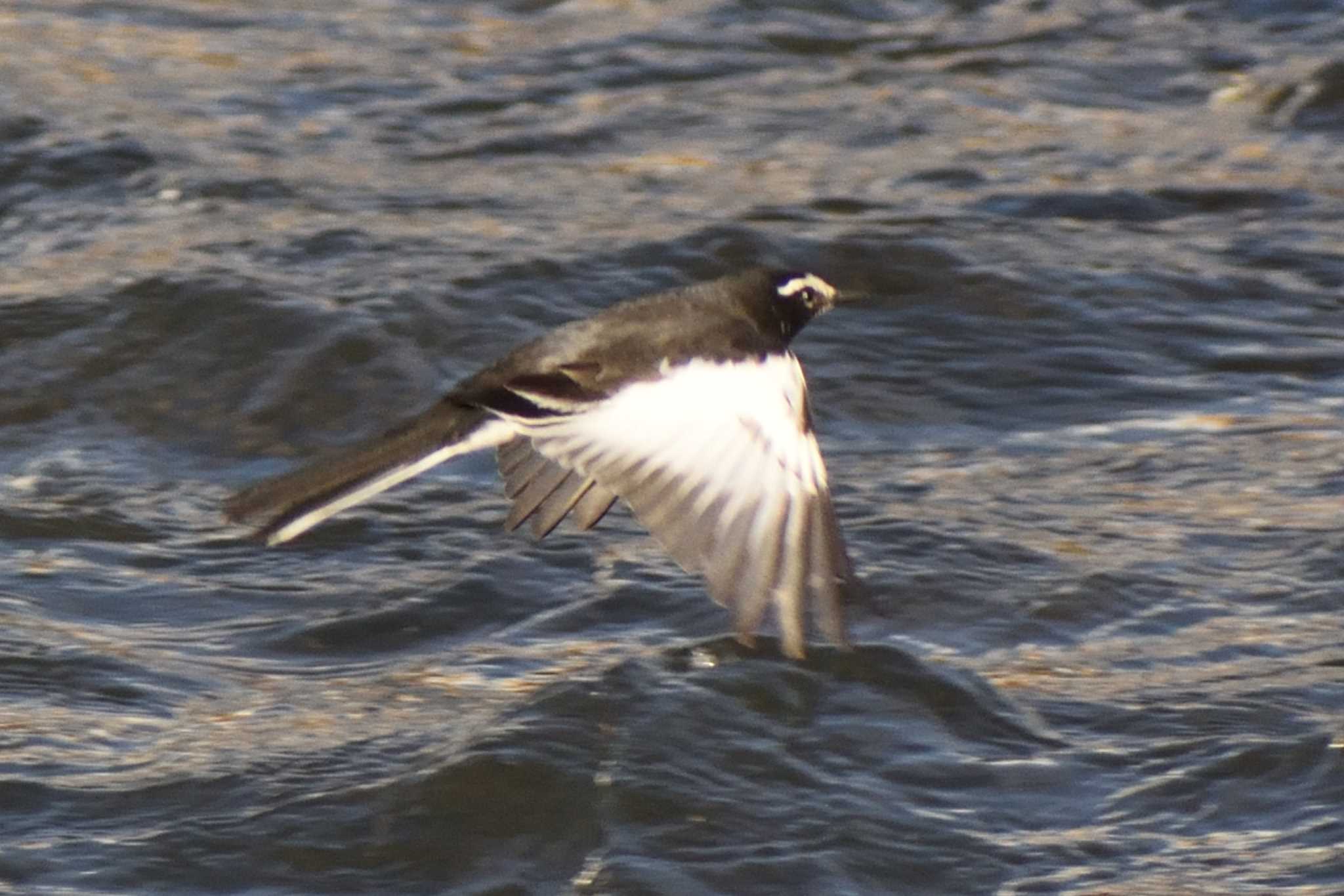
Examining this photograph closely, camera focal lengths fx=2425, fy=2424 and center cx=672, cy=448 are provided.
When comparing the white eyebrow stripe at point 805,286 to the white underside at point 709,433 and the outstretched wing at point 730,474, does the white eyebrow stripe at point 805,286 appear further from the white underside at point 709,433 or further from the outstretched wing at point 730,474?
the white underside at point 709,433

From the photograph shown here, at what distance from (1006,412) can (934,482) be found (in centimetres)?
70

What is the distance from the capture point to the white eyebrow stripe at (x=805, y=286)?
20.2 ft

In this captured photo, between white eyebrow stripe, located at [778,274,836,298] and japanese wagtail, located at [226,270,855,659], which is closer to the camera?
japanese wagtail, located at [226,270,855,659]

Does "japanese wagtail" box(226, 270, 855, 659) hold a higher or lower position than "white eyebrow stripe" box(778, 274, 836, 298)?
lower

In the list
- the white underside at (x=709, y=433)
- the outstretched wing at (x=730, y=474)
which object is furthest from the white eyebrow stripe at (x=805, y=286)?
the white underside at (x=709, y=433)

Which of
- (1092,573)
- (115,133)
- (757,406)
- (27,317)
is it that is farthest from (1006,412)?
(115,133)

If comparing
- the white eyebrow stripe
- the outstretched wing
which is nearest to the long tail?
the outstretched wing

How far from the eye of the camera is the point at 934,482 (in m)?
7.34

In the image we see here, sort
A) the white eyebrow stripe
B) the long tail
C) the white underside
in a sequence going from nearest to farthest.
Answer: the white underside → the long tail → the white eyebrow stripe

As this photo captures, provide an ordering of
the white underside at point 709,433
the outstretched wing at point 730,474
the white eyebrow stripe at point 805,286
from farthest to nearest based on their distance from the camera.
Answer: the white eyebrow stripe at point 805,286 → the white underside at point 709,433 → the outstretched wing at point 730,474

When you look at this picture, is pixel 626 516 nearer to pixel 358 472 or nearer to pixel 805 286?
pixel 805 286

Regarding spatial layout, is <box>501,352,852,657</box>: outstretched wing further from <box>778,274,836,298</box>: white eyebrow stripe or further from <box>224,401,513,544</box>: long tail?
<box>778,274,836,298</box>: white eyebrow stripe

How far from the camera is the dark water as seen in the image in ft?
17.6

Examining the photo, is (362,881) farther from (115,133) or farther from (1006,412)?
(115,133)
